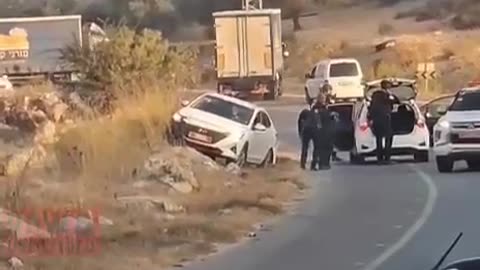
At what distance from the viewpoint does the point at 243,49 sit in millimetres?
56656

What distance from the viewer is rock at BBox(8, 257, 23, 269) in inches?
589

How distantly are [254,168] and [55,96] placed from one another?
9.61 meters

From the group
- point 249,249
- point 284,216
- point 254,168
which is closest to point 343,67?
point 254,168

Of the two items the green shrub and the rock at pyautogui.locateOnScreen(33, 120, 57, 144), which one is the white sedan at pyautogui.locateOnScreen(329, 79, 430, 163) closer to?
the green shrub

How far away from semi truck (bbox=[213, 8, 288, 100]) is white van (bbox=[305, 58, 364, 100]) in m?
2.32

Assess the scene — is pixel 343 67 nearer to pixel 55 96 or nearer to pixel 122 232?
pixel 55 96

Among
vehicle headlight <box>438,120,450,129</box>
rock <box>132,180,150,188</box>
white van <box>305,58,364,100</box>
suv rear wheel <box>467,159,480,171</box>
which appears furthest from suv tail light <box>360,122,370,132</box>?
white van <box>305,58,364,100</box>

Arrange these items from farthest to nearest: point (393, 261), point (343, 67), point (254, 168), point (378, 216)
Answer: point (343, 67)
point (254, 168)
point (378, 216)
point (393, 261)

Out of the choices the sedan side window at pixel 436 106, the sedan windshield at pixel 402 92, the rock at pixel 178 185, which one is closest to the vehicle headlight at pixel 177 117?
the sedan windshield at pixel 402 92

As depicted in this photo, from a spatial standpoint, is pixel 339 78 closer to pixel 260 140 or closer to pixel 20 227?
pixel 260 140

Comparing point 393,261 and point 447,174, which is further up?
point 393,261

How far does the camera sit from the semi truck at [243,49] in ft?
185

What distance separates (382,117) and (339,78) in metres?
23.1

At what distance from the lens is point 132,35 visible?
1583 inches
